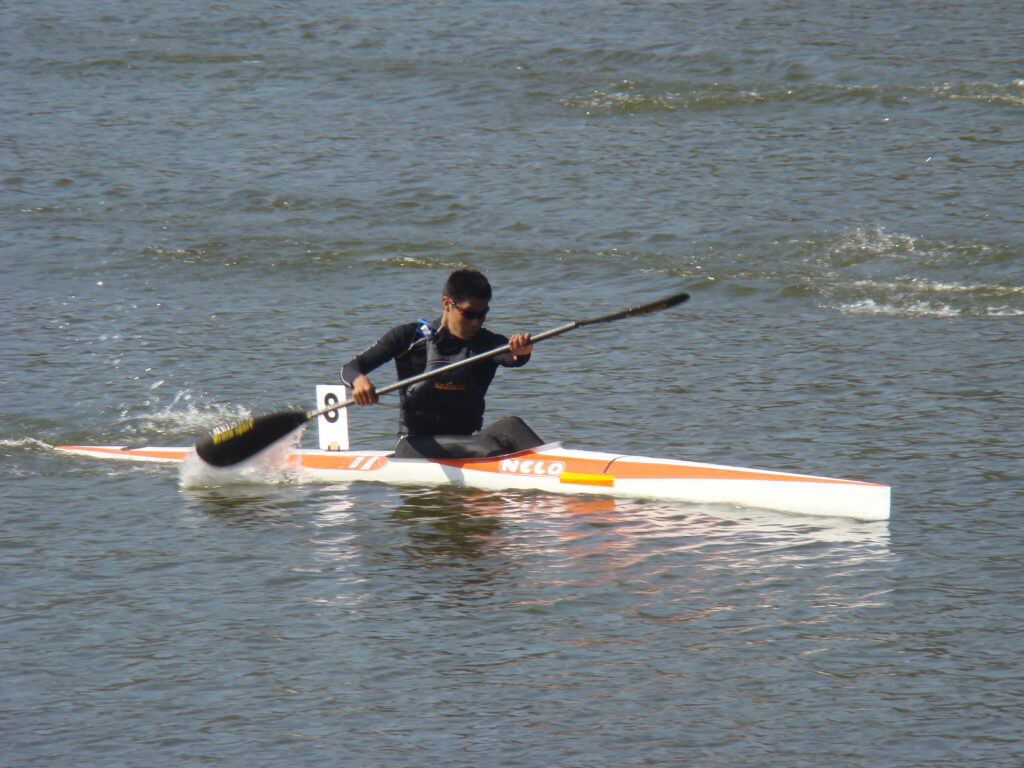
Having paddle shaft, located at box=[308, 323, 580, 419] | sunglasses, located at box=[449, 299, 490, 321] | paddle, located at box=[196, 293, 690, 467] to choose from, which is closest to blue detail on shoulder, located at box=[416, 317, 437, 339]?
paddle shaft, located at box=[308, 323, 580, 419]

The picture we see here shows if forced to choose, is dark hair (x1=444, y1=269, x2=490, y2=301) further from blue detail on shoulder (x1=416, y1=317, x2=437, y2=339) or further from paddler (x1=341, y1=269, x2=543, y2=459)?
blue detail on shoulder (x1=416, y1=317, x2=437, y2=339)

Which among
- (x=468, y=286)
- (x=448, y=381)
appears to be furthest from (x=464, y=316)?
(x=448, y=381)

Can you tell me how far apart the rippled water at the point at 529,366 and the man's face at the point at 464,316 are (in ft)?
3.87

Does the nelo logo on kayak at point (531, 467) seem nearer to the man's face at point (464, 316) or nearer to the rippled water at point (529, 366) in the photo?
the rippled water at point (529, 366)

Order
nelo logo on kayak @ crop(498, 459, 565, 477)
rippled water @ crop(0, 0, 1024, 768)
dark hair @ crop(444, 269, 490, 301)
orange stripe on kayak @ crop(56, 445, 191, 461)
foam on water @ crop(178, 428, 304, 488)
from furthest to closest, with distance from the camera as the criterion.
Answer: orange stripe on kayak @ crop(56, 445, 191, 461), foam on water @ crop(178, 428, 304, 488), nelo logo on kayak @ crop(498, 459, 565, 477), dark hair @ crop(444, 269, 490, 301), rippled water @ crop(0, 0, 1024, 768)

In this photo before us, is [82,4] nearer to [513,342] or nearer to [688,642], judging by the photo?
[513,342]

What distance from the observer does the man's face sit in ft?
32.8

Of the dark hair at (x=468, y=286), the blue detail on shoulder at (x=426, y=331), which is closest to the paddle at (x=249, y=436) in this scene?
the blue detail on shoulder at (x=426, y=331)

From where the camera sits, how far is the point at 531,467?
10.4 meters

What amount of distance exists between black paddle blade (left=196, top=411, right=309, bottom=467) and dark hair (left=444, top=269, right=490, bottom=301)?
1732 millimetres

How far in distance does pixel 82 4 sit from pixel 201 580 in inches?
821

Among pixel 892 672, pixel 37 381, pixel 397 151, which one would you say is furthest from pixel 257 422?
pixel 397 151

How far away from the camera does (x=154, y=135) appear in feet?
69.3

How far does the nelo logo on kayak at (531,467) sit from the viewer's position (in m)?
10.3
